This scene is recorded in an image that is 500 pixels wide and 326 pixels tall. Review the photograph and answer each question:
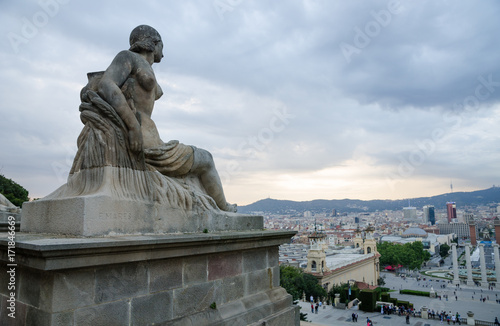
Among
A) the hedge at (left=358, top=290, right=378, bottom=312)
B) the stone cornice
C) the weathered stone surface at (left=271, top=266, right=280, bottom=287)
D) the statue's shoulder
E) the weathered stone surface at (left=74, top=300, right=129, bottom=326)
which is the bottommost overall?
the hedge at (left=358, top=290, right=378, bottom=312)

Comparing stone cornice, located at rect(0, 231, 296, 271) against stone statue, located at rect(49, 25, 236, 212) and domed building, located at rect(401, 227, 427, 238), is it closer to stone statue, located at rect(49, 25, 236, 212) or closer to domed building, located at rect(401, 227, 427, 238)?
stone statue, located at rect(49, 25, 236, 212)

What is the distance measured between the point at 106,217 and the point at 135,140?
35.5 inches

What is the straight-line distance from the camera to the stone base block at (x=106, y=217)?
3.36 meters

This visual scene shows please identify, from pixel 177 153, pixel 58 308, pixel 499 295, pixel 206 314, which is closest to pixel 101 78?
pixel 177 153

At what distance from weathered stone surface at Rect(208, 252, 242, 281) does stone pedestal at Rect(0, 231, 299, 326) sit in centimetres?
1

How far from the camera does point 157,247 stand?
3.42 metres

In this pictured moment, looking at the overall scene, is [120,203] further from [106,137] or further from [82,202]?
[106,137]

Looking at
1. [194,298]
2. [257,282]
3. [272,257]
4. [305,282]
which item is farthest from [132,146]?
[305,282]

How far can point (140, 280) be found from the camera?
3.39 meters

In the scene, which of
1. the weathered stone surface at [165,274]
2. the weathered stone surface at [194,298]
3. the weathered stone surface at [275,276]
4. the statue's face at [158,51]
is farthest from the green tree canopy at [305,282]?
the weathered stone surface at [165,274]

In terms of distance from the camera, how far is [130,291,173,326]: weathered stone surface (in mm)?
3318

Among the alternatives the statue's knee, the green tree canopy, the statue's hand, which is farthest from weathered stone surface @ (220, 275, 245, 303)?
the green tree canopy

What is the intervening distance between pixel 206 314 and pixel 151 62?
3269 millimetres

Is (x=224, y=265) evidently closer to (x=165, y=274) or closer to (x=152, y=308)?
(x=165, y=274)
